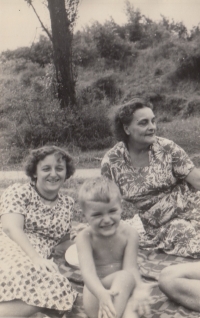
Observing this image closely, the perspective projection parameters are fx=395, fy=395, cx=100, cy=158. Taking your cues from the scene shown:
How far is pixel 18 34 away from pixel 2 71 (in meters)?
0.29

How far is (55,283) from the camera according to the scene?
1.43 meters

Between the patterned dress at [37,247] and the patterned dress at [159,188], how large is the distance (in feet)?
1.15

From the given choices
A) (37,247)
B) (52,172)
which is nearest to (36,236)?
(37,247)

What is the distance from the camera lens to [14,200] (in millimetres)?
1794

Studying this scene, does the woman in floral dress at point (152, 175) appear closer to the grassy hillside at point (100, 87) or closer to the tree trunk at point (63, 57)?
the grassy hillside at point (100, 87)

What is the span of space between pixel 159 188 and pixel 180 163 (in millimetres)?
171

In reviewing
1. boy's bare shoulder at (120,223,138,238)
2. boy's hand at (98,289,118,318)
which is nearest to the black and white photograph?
boy's bare shoulder at (120,223,138,238)

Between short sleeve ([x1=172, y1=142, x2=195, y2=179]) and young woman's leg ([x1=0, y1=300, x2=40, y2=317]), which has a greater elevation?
short sleeve ([x1=172, y1=142, x2=195, y2=179])

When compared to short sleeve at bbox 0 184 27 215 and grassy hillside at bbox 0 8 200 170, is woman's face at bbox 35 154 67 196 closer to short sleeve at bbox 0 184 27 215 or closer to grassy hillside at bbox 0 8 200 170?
short sleeve at bbox 0 184 27 215

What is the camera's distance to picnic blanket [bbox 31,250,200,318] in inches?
57.4

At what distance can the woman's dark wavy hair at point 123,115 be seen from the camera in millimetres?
2033

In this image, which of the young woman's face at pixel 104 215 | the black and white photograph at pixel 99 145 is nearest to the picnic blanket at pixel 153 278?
the black and white photograph at pixel 99 145

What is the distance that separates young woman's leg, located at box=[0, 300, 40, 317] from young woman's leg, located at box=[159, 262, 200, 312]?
0.52 meters

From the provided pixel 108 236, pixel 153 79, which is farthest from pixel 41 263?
pixel 153 79
